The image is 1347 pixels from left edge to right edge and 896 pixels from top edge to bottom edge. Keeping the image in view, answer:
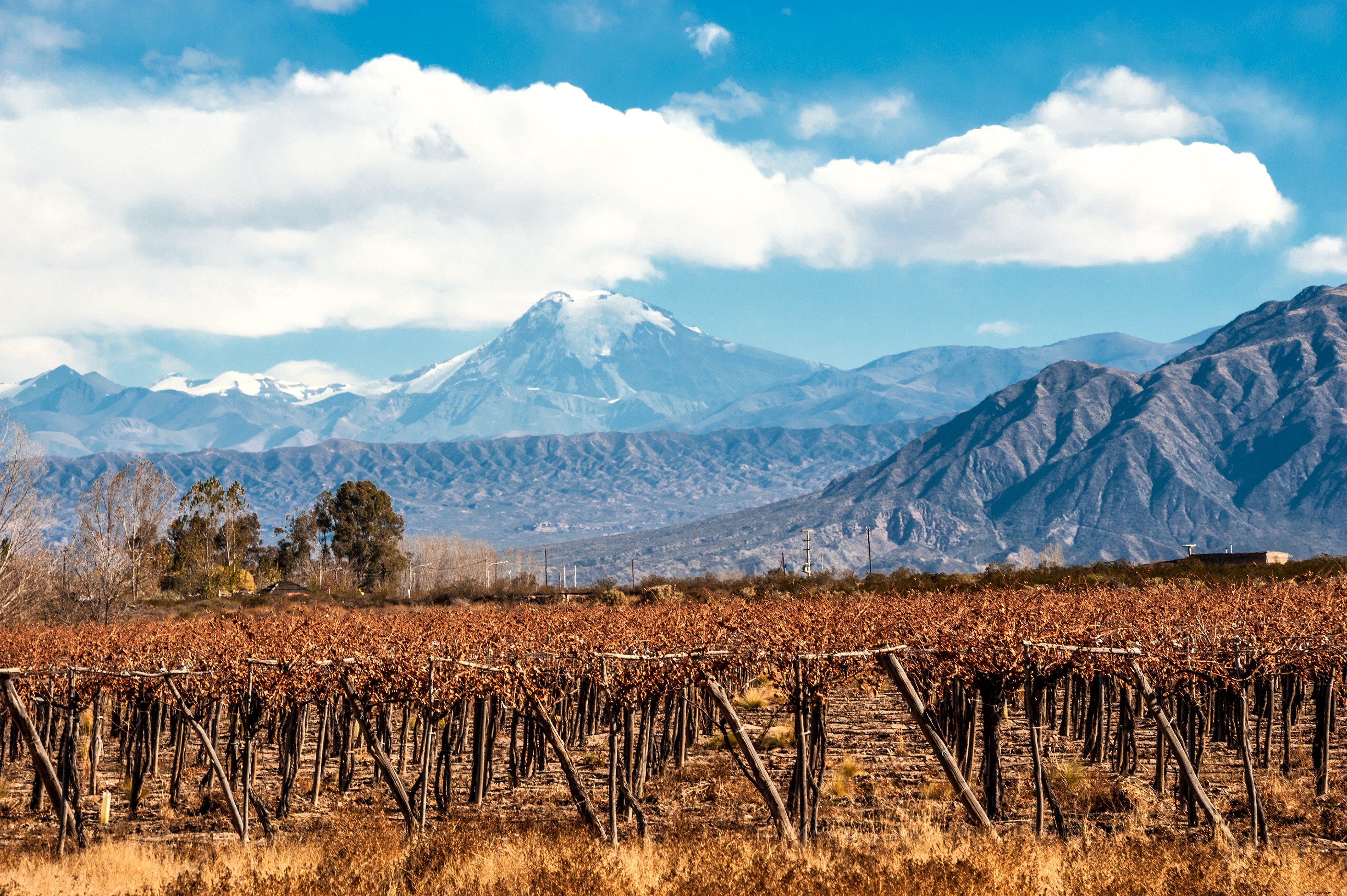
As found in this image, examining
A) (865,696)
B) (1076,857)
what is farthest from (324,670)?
(865,696)

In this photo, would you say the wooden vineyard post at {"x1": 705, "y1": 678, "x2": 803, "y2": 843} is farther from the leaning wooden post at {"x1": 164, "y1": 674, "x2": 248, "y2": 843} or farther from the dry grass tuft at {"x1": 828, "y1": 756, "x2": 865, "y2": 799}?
the leaning wooden post at {"x1": 164, "y1": 674, "x2": 248, "y2": 843}

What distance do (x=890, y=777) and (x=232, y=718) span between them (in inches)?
517

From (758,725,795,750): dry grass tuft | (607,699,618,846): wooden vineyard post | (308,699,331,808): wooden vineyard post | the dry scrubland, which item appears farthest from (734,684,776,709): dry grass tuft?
(607,699,618,846): wooden vineyard post

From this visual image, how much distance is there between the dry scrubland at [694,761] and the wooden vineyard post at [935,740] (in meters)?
0.44

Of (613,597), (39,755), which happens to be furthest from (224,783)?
(613,597)

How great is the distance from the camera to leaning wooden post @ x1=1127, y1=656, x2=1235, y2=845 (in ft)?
51.3

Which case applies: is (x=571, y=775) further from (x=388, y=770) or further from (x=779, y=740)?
(x=779, y=740)

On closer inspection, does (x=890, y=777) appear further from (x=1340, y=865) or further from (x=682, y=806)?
(x=1340, y=865)

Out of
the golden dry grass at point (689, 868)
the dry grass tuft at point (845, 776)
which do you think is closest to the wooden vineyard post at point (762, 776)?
the golden dry grass at point (689, 868)

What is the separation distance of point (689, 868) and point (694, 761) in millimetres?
12083

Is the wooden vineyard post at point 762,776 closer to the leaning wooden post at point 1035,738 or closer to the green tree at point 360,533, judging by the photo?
the leaning wooden post at point 1035,738

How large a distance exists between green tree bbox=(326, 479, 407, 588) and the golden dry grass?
8678 cm

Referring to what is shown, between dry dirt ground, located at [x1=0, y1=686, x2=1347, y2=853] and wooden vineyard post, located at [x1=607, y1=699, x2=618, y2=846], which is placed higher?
wooden vineyard post, located at [x1=607, y1=699, x2=618, y2=846]

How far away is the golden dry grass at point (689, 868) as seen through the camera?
12930mm
